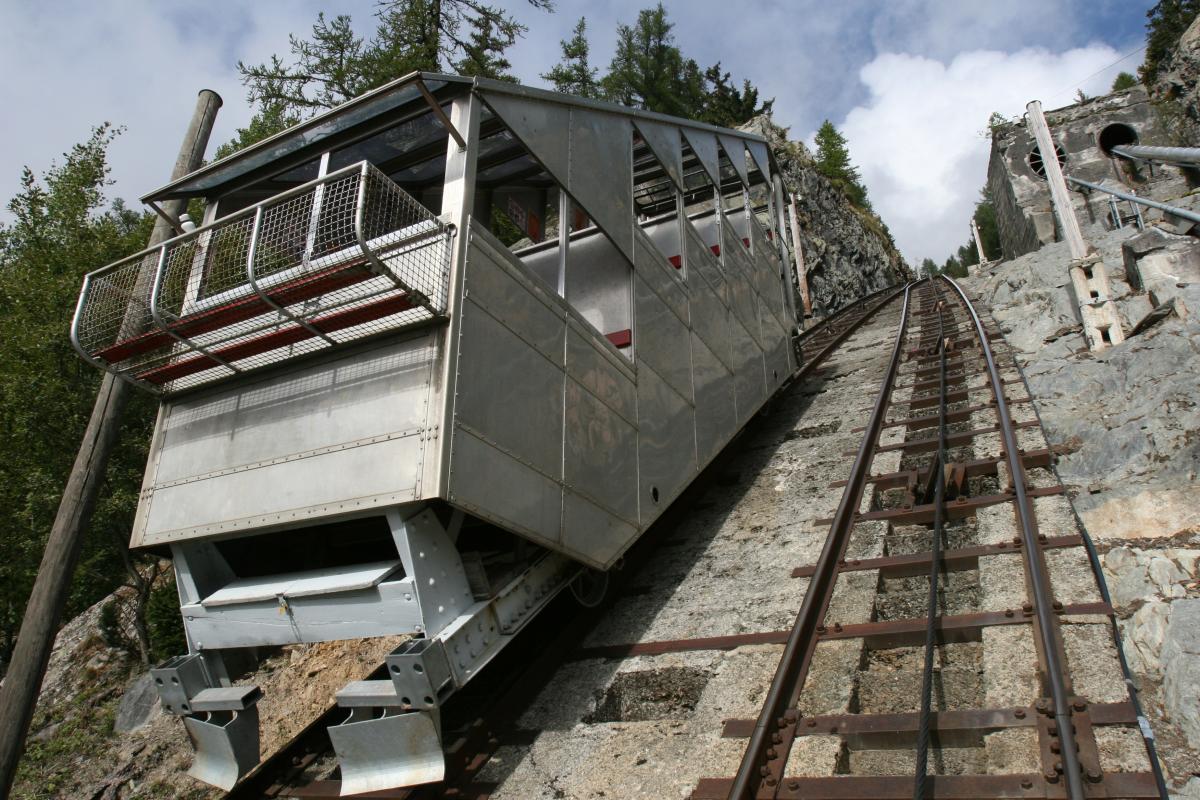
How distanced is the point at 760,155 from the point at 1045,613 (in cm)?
787

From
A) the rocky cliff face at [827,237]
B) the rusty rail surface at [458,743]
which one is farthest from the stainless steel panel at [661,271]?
the rocky cliff face at [827,237]

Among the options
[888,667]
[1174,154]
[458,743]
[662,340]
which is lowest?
[458,743]

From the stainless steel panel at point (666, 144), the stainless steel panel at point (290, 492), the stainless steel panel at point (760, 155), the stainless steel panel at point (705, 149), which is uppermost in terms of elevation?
the stainless steel panel at point (760, 155)

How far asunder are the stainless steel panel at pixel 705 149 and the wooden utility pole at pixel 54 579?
4763mm

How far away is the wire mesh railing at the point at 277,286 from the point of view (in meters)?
3.64

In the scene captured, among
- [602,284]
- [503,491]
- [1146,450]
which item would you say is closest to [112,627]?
[602,284]

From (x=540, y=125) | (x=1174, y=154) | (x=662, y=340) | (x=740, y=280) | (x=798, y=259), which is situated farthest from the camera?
(x=798, y=259)

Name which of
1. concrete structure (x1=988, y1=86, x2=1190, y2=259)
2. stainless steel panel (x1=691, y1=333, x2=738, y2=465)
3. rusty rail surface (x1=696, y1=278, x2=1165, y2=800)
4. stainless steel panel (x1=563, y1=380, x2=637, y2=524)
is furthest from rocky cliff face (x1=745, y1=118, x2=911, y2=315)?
stainless steel panel (x1=563, y1=380, x2=637, y2=524)

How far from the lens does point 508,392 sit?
4012 mm

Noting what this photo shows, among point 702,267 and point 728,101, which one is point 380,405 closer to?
point 702,267

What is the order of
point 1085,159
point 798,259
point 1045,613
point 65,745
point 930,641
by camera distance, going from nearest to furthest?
point 930,641
point 1045,613
point 65,745
point 798,259
point 1085,159

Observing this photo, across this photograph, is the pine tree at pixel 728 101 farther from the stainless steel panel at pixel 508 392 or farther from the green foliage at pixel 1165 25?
the stainless steel panel at pixel 508 392

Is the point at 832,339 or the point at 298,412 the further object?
the point at 832,339

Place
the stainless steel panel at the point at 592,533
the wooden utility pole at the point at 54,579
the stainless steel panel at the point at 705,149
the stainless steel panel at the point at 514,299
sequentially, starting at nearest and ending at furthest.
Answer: the stainless steel panel at the point at 514,299 → the stainless steel panel at the point at 592,533 → the wooden utility pole at the point at 54,579 → the stainless steel panel at the point at 705,149
